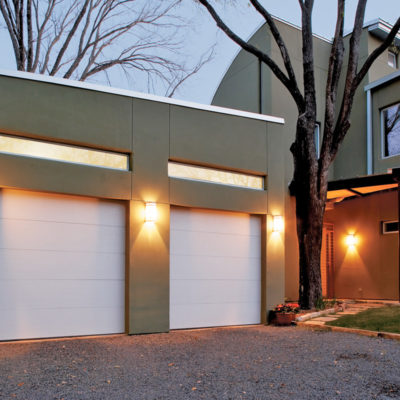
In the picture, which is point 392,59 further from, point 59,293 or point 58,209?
point 59,293

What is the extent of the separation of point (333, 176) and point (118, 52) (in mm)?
7970

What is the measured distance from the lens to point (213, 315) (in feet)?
26.4

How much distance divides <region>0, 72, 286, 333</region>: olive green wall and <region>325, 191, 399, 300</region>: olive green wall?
3.69m

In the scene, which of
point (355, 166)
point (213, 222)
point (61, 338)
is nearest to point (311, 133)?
point (213, 222)

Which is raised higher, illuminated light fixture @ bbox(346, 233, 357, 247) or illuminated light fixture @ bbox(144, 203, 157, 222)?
illuminated light fixture @ bbox(144, 203, 157, 222)

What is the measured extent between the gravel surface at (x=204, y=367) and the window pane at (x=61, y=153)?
2.71m

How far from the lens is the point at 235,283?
838 cm

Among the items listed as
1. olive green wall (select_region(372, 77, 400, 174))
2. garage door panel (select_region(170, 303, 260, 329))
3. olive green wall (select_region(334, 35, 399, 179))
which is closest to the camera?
garage door panel (select_region(170, 303, 260, 329))

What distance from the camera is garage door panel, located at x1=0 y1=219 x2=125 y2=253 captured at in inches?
255

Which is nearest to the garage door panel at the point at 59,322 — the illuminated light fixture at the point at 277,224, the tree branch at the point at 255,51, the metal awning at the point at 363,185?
the illuminated light fixture at the point at 277,224

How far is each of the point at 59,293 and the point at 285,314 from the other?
3.97 meters

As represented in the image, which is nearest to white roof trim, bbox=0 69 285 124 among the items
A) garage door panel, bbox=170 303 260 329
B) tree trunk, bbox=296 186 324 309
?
tree trunk, bbox=296 186 324 309

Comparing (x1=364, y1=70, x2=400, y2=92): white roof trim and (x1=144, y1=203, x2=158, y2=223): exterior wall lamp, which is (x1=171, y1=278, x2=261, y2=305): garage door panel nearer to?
(x1=144, y1=203, x2=158, y2=223): exterior wall lamp

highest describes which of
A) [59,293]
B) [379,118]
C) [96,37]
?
[96,37]
